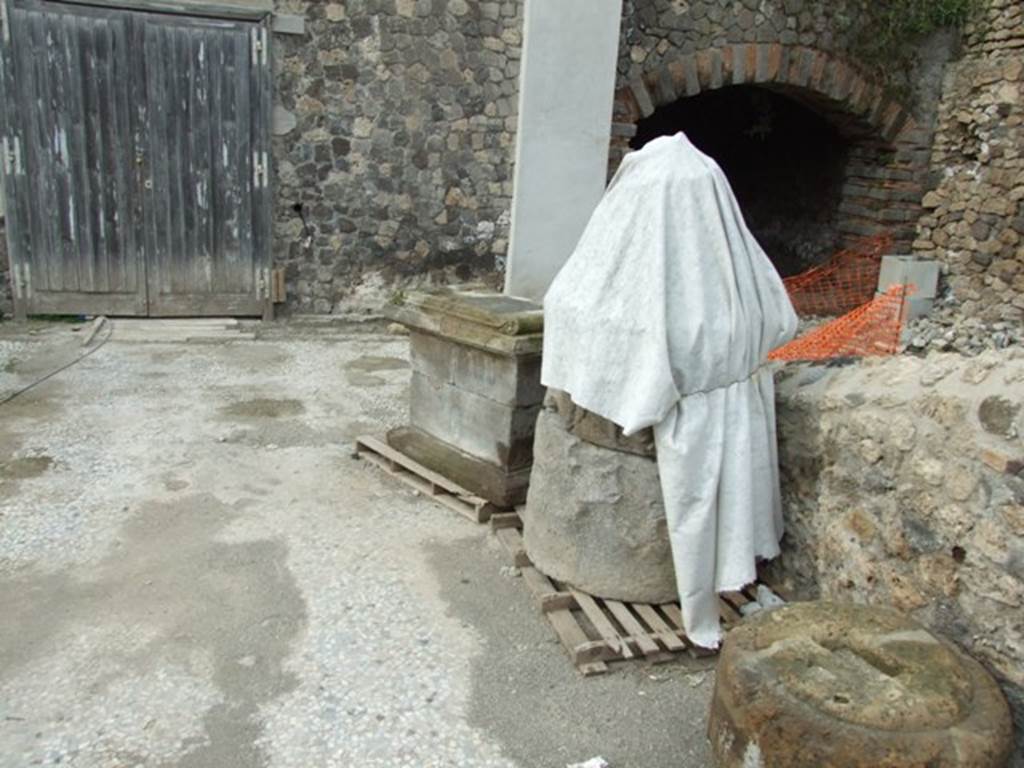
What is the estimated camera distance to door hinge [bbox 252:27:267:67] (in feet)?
23.0

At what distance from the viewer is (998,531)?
7.55 feet

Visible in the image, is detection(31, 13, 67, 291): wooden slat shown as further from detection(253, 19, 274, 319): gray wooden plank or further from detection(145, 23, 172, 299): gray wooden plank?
detection(253, 19, 274, 319): gray wooden plank

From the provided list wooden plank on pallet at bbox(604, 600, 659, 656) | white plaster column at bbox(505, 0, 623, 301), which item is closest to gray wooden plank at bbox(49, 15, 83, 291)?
white plaster column at bbox(505, 0, 623, 301)

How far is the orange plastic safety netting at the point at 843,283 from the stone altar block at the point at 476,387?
584cm

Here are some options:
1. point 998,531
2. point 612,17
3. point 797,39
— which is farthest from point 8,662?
point 797,39

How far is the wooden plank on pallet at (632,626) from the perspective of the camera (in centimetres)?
289

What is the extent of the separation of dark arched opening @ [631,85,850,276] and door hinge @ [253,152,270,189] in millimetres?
4572

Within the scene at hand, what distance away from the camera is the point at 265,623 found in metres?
3.03

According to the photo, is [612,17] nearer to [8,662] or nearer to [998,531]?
[998,531]

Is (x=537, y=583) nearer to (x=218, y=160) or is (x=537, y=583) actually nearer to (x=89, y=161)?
(x=218, y=160)

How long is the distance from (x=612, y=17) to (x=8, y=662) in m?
3.61

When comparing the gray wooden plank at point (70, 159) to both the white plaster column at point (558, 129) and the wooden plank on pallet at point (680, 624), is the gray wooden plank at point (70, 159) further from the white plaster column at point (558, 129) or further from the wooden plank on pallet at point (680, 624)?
the wooden plank on pallet at point (680, 624)

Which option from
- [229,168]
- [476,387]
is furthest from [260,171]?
[476,387]

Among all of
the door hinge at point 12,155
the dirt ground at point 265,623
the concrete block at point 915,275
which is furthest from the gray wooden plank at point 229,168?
the concrete block at point 915,275
